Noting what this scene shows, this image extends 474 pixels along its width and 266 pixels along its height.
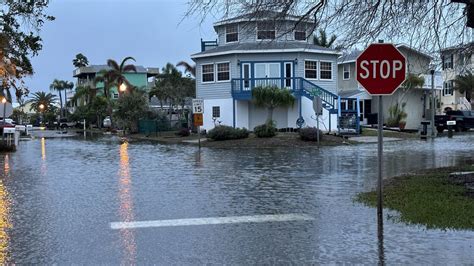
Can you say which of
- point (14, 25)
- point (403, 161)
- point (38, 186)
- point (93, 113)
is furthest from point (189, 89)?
point (38, 186)

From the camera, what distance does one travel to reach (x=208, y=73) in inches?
1556

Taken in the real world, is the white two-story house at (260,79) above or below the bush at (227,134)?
above

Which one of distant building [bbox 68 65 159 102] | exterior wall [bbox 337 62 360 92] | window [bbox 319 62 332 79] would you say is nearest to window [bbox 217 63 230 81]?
window [bbox 319 62 332 79]

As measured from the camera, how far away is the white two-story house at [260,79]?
36.7 meters

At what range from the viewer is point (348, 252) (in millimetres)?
6719

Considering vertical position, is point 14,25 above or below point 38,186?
above

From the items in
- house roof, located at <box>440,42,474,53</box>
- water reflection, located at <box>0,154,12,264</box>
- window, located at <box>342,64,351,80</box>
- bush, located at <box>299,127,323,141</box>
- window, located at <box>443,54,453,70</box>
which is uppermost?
window, located at <box>342,64,351,80</box>

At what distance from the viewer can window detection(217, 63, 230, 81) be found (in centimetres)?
3847

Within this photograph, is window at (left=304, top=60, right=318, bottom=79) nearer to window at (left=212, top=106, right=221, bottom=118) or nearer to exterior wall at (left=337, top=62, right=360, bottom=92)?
window at (left=212, top=106, right=221, bottom=118)

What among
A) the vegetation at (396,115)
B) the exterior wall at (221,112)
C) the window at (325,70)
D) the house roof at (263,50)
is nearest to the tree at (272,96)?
the house roof at (263,50)

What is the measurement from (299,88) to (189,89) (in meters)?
25.2

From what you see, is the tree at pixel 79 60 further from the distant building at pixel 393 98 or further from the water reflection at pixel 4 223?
the water reflection at pixel 4 223

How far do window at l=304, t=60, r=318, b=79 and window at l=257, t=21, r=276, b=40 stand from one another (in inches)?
1046

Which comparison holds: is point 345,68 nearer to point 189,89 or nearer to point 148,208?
point 189,89
